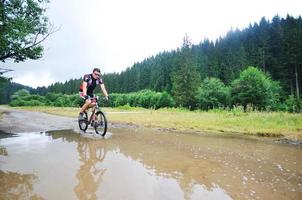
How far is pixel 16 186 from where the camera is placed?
165 inches

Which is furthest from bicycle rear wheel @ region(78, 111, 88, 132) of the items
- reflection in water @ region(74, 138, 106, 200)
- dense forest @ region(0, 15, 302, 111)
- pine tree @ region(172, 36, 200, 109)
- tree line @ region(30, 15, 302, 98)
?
pine tree @ region(172, 36, 200, 109)

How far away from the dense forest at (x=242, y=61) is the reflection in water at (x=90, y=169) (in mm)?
→ 38244

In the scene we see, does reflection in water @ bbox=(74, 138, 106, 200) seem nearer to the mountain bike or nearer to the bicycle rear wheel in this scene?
the mountain bike

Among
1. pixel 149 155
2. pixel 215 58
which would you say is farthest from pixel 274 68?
pixel 149 155

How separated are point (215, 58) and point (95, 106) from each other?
84875mm

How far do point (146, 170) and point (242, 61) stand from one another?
Result: 78289 millimetres

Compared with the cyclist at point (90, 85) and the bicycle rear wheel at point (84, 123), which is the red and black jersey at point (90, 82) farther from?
the bicycle rear wheel at point (84, 123)

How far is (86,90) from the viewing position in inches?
383

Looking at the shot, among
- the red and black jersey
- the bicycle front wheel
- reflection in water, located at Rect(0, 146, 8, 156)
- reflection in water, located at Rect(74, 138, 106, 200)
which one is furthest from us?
the red and black jersey

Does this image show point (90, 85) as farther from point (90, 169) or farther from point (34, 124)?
point (90, 169)

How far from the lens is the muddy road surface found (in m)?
4.09

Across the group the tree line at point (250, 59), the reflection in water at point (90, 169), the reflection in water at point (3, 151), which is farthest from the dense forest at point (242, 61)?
the reflection in water at point (3, 151)

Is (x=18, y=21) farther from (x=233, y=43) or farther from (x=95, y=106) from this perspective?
(x=233, y=43)

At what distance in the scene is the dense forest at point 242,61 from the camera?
6066 cm
